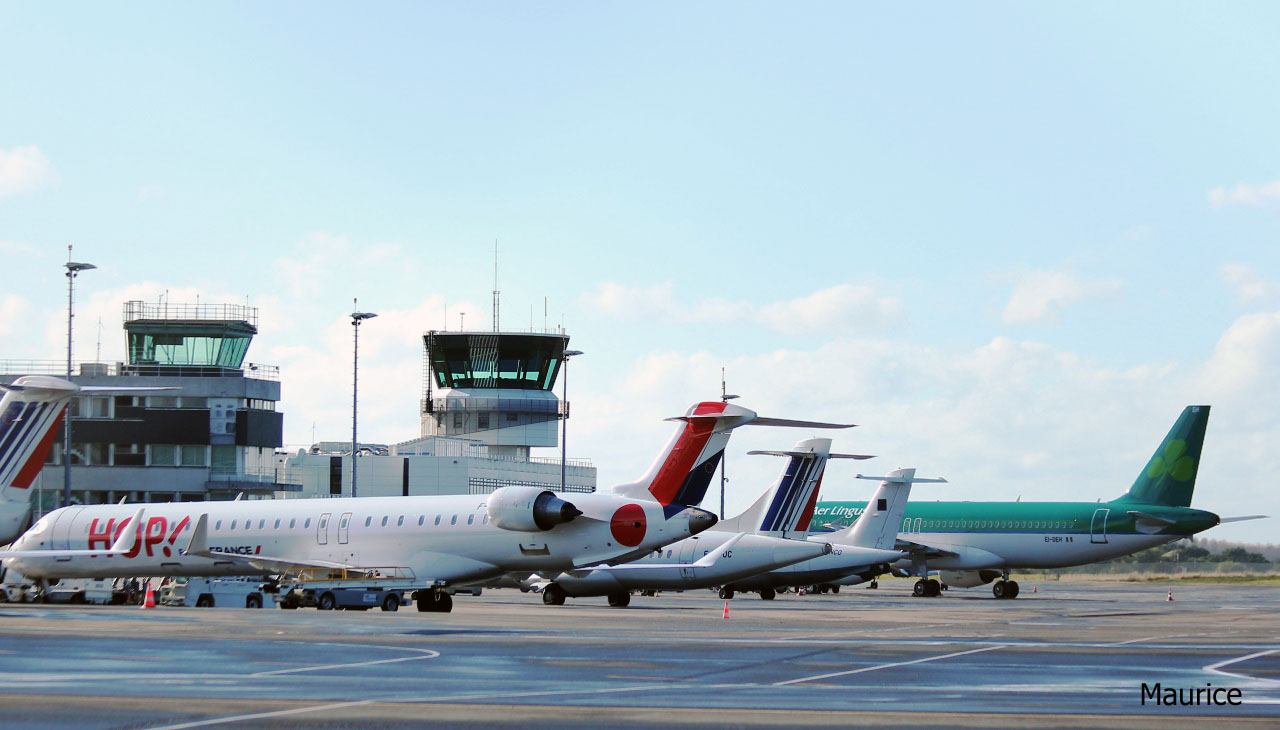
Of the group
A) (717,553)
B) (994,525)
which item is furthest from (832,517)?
(717,553)

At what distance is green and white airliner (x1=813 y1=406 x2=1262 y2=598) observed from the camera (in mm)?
60688

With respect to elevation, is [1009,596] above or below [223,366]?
below

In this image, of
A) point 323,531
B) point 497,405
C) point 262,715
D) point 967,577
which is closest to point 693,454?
point 323,531

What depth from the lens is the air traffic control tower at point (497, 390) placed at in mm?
101625

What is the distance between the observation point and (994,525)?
64.9m

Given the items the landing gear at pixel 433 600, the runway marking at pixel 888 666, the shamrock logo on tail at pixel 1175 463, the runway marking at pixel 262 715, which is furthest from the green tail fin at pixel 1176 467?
the runway marking at pixel 262 715

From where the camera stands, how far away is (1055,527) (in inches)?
2482

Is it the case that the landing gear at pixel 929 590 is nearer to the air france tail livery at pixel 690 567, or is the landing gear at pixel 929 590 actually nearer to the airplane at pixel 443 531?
the air france tail livery at pixel 690 567

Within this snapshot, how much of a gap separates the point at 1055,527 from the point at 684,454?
28870mm

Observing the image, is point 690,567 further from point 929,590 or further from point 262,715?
point 262,715

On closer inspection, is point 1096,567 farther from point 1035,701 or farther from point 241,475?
point 1035,701

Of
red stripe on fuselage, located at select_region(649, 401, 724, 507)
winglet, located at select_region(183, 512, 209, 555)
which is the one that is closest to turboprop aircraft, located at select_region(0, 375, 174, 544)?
winglet, located at select_region(183, 512, 209, 555)

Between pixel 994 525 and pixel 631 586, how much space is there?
24.1 meters

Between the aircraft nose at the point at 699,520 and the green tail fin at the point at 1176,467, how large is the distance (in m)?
29.2
